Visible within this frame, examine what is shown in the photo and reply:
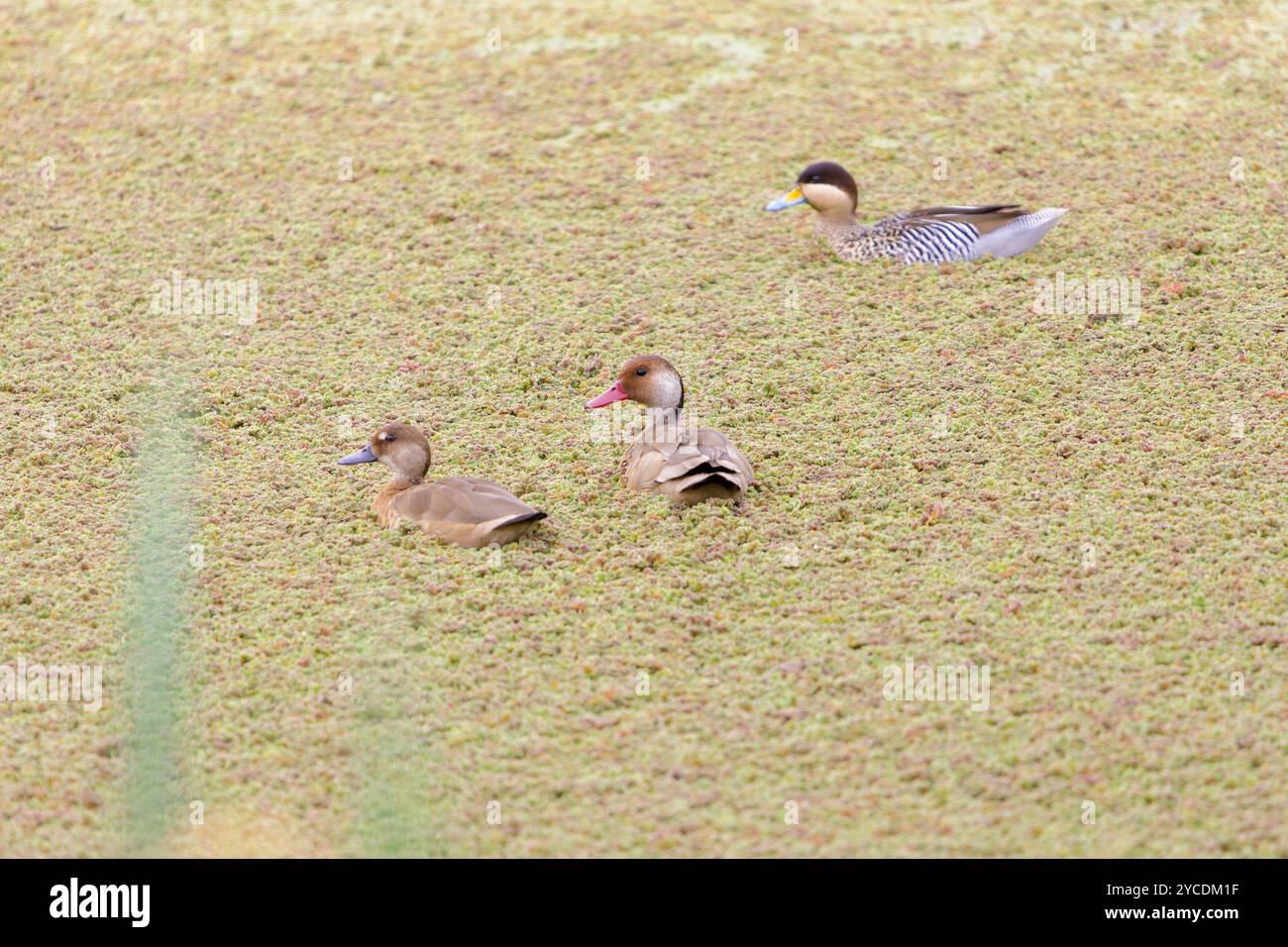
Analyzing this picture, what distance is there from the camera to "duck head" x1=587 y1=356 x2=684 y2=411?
647 centimetres

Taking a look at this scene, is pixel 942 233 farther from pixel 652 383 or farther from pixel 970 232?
pixel 652 383

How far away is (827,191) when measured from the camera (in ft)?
27.9

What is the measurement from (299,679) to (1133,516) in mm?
3022

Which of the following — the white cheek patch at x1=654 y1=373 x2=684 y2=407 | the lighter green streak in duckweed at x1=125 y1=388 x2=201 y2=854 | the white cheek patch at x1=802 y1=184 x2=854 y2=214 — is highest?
the white cheek patch at x1=802 y1=184 x2=854 y2=214

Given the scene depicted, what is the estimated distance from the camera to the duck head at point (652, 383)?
21.2 feet

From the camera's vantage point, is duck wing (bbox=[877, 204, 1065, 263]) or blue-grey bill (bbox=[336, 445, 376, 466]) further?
duck wing (bbox=[877, 204, 1065, 263])

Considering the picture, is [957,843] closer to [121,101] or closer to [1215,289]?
[1215,289]

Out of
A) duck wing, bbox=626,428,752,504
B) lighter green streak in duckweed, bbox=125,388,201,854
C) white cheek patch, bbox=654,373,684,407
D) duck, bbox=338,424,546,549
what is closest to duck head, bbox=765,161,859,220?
white cheek patch, bbox=654,373,684,407

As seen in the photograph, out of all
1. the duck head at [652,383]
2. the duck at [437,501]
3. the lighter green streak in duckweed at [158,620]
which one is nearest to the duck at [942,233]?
the duck head at [652,383]

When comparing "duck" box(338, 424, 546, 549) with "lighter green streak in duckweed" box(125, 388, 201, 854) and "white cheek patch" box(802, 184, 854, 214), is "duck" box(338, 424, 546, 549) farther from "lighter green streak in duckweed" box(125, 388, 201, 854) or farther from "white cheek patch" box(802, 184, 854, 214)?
"white cheek patch" box(802, 184, 854, 214)

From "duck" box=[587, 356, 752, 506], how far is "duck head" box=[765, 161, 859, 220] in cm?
229

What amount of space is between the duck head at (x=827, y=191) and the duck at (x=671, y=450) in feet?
7.51

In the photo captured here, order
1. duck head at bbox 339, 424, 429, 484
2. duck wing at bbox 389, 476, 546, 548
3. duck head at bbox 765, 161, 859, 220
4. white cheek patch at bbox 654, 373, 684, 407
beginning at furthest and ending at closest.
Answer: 1. duck head at bbox 765, 161, 859, 220
2. white cheek patch at bbox 654, 373, 684, 407
3. duck head at bbox 339, 424, 429, 484
4. duck wing at bbox 389, 476, 546, 548

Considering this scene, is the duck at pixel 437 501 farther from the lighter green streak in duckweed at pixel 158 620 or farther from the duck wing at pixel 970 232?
the duck wing at pixel 970 232
